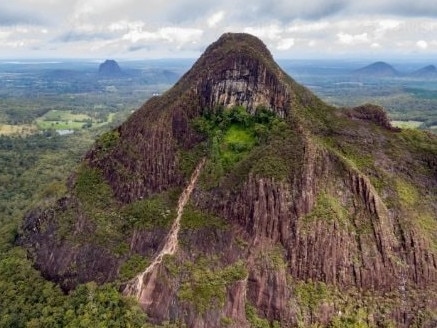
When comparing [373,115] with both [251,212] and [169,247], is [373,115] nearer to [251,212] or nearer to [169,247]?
[251,212]

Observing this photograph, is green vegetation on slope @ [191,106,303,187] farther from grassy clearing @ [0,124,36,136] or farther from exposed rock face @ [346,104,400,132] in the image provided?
grassy clearing @ [0,124,36,136]

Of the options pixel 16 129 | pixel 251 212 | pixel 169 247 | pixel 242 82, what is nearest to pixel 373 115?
pixel 242 82

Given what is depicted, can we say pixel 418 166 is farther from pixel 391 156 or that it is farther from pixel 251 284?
pixel 251 284

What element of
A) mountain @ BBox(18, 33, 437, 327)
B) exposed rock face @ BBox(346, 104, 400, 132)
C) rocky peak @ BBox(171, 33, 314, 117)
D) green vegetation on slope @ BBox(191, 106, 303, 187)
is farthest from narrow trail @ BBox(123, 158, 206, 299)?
exposed rock face @ BBox(346, 104, 400, 132)

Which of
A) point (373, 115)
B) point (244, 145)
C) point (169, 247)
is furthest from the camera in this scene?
point (373, 115)

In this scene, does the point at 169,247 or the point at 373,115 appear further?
the point at 373,115

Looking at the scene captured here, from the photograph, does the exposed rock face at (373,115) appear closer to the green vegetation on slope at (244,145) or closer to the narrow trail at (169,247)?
the green vegetation on slope at (244,145)
